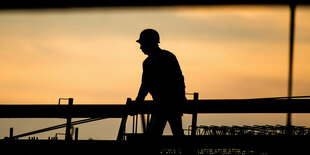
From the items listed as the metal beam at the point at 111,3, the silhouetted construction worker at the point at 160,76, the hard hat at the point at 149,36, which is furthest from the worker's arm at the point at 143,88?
the metal beam at the point at 111,3

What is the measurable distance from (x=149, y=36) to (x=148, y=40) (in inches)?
2.6

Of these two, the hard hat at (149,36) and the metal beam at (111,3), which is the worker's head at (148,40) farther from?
the metal beam at (111,3)

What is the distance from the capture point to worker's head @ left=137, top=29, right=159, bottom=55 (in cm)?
705

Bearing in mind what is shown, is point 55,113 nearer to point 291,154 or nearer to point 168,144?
point 168,144

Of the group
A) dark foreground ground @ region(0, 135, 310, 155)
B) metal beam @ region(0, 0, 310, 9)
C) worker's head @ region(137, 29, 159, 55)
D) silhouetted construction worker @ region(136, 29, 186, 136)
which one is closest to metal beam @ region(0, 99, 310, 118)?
silhouetted construction worker @ region(136, 29, 186, 136)

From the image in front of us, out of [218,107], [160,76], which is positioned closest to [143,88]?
[160,76]

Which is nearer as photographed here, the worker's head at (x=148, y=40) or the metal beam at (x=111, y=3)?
the metal beam at (x=111, y=3)

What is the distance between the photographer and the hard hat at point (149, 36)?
7056 mm

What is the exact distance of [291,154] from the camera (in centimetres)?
462

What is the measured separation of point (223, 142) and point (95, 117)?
9.21 ft

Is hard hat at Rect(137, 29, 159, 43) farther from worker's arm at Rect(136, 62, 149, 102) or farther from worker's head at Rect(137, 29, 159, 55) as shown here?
worker's arm at Rect(136, 62, 149, 102)

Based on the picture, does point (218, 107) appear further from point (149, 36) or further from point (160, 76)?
point (149, 36)

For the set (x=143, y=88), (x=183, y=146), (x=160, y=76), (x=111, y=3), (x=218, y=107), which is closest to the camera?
(x=111, y=3)

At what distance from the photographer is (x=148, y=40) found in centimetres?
706
